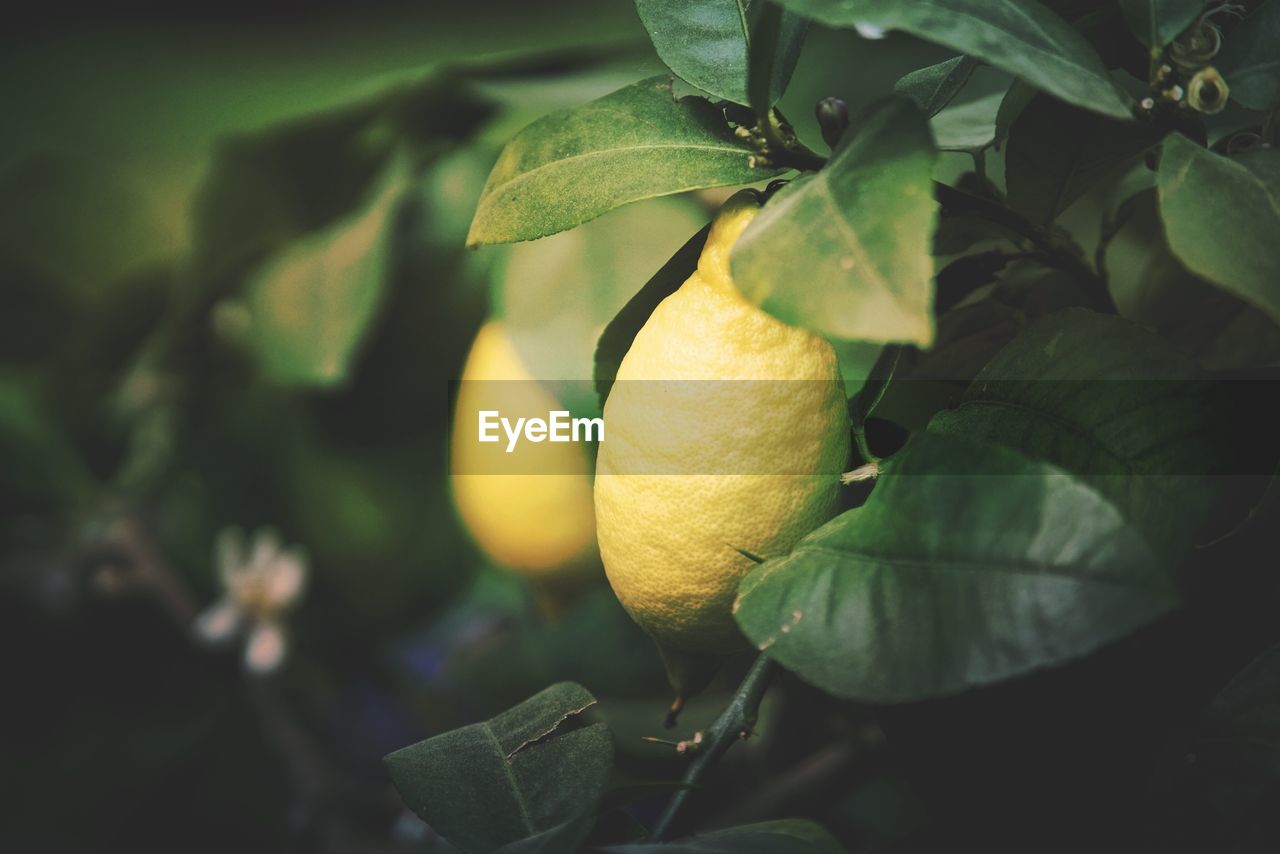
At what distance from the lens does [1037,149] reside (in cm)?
36

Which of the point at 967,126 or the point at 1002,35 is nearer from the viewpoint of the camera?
the point at 1002,35

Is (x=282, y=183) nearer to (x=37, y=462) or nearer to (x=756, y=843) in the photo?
(x=37, y=462)

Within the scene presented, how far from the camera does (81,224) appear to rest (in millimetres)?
1241

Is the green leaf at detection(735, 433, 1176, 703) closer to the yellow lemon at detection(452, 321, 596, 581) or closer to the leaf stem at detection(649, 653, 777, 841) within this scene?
the leaf stem at detection(649, 653, 777, 841)

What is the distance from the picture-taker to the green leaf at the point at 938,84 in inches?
13.9

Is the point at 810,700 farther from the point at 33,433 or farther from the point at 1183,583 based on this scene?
the point at 33,433

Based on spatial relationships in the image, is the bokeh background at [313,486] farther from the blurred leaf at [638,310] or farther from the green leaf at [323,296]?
the blurred leaf at [638,310]

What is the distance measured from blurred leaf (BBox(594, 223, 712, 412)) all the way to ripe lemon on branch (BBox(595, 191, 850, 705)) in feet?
0.10

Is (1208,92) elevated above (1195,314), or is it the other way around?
(1208,92)

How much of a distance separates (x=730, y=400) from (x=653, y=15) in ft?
0.49

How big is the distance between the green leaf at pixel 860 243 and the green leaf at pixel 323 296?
0.44 meters

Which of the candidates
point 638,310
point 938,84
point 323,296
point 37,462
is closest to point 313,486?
point 323,296

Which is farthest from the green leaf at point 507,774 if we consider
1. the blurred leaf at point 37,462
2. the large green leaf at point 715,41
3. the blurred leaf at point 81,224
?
the blurred leaf at point 81,224

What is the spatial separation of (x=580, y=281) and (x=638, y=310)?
0.24 meters
